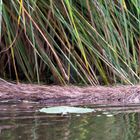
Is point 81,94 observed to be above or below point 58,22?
below

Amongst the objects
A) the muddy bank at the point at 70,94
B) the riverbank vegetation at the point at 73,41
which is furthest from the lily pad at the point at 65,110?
the riverbank vegetation at the point at 73,41

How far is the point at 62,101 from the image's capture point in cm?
333

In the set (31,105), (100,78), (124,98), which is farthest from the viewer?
(100,78)

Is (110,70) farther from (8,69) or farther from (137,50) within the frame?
(8,69)

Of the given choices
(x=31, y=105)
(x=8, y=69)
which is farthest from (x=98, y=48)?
(x=31, y=105)

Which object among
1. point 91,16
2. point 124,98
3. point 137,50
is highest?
point 91,16

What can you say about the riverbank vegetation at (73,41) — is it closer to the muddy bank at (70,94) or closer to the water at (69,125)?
the muddy bank at (70,94)

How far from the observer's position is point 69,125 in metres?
2.46

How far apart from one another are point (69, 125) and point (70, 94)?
0.98 m

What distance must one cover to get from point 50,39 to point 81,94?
2.53ft

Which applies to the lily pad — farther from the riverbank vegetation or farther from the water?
the riverbank vegetation

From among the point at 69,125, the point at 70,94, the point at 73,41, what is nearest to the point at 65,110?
the point at 69,125

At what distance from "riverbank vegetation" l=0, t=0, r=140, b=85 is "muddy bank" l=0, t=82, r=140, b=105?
33 centimetres

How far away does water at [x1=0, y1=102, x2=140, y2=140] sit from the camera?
2199mm
